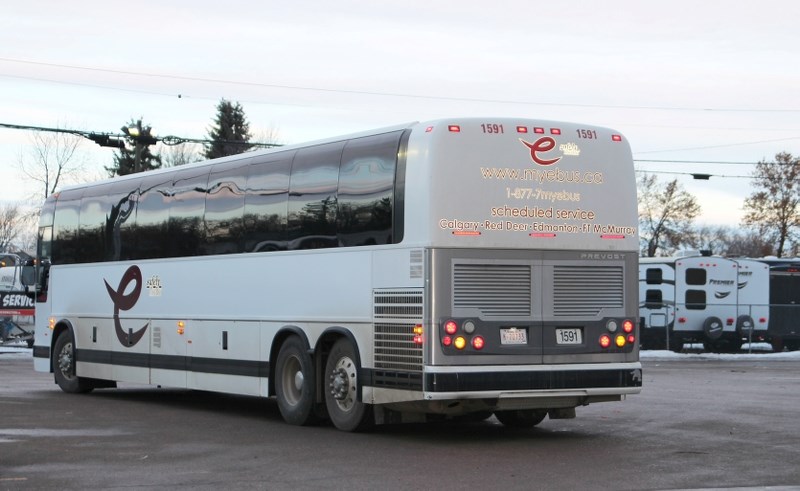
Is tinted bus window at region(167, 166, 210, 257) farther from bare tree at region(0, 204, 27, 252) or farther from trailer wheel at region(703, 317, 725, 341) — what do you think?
bare tree at region(0, 204, 27, 252)

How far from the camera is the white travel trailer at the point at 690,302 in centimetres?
4322

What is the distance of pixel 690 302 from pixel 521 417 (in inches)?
1114

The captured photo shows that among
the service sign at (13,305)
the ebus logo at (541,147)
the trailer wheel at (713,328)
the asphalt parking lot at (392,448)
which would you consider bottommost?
the asphalt parking lot at (392,448)

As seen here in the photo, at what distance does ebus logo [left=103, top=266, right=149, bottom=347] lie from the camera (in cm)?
2067

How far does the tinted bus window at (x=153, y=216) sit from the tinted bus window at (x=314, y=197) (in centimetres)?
389

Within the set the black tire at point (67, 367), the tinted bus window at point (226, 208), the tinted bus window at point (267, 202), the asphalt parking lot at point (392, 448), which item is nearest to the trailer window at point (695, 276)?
the asphalt parking lot at point (392, 448)

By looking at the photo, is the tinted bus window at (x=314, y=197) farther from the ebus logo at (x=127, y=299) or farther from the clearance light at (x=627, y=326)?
the ebus logo at (x=127, y=299)

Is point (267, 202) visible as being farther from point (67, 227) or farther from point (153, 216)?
point (67, 227)

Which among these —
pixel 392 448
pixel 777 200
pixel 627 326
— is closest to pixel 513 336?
pixel 627 326

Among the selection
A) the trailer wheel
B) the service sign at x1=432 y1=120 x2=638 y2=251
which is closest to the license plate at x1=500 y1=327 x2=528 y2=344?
the service sign at x1=432 y1=120 x2=638 y2=251

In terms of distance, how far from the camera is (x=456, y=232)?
1414 cm

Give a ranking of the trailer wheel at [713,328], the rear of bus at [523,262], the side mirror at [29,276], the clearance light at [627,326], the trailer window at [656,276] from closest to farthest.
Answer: the rear of bus at [523,262] → the clearance light at [627,326] → the side mirror at [29,276] → the trailer wheel at [713,328] → the trailer window at [656,276]

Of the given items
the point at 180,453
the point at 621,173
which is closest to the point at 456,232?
the point at 621,173

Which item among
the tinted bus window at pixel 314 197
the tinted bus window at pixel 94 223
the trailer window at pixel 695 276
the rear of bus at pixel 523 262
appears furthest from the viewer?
the trailer window at pixel 695 276
